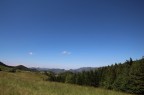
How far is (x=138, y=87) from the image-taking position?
163 ft

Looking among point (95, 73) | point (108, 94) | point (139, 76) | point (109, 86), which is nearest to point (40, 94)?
point (108, 94)

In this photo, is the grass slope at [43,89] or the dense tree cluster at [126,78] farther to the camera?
the dense tree cluster at [126,78]

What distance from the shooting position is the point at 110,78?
77125 millimetres

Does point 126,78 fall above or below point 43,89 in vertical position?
above

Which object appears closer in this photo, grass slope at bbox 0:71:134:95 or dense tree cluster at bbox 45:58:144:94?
grass slope at bbox 0:71:134:95

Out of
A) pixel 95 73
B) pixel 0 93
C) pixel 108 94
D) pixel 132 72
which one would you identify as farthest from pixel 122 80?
pixel 0 93

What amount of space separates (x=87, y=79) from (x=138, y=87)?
173ft

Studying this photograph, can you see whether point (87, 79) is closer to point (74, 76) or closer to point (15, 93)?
point (74, 76)

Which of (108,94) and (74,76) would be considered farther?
(74,76)

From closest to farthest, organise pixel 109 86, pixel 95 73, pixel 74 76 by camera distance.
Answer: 1. pixel 109 86
2. pixel 95 73
3. pixel 74 76

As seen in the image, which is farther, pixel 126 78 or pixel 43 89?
pixel 126 78

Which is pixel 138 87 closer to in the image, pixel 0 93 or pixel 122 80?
pixel 122 80

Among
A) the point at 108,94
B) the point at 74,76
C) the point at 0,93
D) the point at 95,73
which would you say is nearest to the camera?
the point at 0,93

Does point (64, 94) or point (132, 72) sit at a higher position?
point (132, 72)
